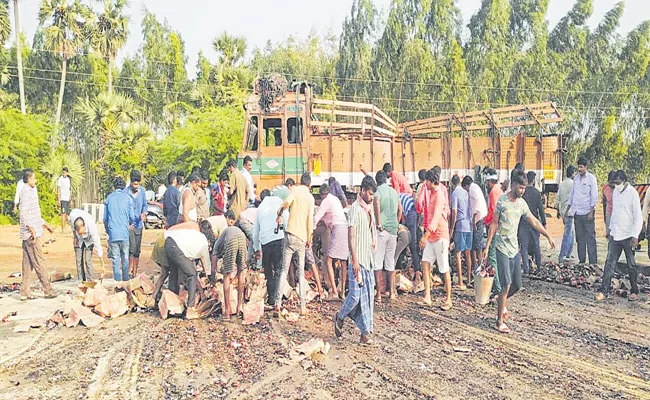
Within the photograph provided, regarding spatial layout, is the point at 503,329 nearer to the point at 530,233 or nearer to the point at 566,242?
the point at 530,233

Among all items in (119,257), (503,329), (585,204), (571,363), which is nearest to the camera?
(571,363)

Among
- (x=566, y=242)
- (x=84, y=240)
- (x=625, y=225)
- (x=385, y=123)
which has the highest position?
(x=385, y=123)

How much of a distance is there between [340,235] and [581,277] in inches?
172

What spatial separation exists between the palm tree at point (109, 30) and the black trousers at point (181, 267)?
25.2 meters

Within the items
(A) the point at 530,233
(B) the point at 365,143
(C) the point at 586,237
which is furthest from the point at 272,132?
(C) the point at 586,237

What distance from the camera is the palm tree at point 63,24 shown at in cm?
2944

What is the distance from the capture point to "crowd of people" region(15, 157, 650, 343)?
24.3 ft

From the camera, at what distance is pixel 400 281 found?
959 cm

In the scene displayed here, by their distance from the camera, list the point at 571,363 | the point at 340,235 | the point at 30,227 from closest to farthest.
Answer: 1. the point at 571,363
2. the point at 340,235
3. the point at 30,227

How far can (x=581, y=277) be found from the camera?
1026 centimetres

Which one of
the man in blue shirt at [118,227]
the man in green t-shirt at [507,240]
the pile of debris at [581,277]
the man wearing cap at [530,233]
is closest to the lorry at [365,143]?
the man wearing cap at [530,233]

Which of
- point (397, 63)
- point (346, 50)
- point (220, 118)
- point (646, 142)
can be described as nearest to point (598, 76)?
point (646, 142)

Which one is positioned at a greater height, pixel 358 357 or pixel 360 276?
pixel 360 276

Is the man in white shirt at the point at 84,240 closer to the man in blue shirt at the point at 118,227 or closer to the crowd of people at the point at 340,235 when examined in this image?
the crowd of people at the point at 340,235
